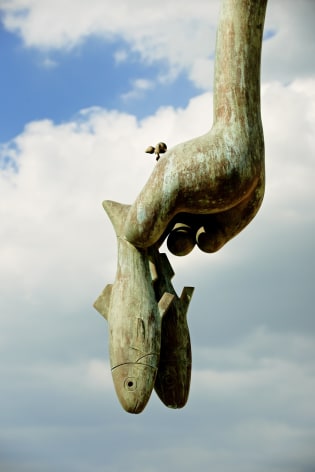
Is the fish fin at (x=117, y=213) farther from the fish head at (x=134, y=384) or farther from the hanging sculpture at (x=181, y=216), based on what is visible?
the fish head at (x=134, y=384)

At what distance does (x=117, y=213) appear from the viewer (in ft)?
23.4

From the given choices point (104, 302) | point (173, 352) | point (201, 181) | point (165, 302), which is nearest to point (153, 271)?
point (165, 302)

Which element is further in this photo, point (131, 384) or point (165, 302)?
point (165, 302)

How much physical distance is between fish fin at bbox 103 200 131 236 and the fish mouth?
886mm

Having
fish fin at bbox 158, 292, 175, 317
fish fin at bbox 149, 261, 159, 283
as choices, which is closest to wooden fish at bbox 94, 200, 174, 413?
fish fin at bbox 158, 292, 175, 317

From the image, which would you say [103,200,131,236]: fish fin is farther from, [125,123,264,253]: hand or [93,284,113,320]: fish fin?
[93,284,113,320]: fish fin

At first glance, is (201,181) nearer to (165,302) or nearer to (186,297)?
(165,302)

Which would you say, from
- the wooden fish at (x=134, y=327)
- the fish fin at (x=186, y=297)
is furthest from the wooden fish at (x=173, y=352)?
the wooden fish at (x=134, y=327)

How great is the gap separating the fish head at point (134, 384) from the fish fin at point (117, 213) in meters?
0.89

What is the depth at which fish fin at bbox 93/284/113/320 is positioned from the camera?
7027 mm

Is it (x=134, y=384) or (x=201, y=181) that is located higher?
(x=201, y=181)

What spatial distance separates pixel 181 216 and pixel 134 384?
3.89 feet

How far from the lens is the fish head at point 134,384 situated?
6.66m

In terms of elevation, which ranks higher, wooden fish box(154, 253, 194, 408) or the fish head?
wooden fish box(154, 253, 194, 408)
